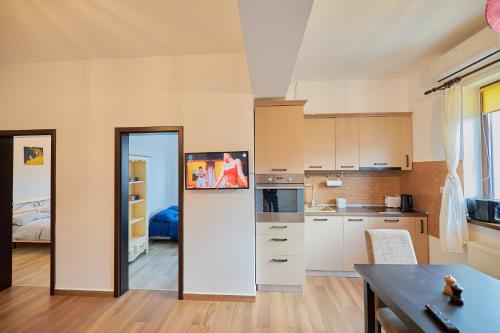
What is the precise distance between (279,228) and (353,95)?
231cm

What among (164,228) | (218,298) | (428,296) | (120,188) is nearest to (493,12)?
(428,296)

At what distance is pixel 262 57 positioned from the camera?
1.90 m

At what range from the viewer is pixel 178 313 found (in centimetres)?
238

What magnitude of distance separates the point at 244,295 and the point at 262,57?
2464mm

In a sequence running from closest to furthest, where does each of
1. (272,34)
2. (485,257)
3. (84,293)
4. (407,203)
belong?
(272,34) → (485,257) → (84,293) → (407,203)

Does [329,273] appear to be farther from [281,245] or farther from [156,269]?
[156,269]

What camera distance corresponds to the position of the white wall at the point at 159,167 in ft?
16.6

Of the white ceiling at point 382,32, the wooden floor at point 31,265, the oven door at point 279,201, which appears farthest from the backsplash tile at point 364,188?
the wooden floor at point 31,265

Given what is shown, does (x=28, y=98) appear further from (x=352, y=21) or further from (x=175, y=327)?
(x=352, y=21)

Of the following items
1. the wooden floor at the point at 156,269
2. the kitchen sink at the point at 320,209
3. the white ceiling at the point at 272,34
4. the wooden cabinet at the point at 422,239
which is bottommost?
the wooden floor at the point at 156,269

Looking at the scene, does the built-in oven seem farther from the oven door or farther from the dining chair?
the dining chair

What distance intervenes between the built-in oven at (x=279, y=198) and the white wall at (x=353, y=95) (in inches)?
51.1

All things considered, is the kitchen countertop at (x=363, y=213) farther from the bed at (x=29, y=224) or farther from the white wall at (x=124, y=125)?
the bed at (x=29, y=224)

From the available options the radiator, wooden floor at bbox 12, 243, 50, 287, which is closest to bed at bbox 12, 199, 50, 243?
wooden floor at bbox 12, 243, 50, 287
